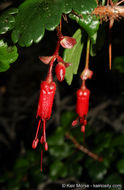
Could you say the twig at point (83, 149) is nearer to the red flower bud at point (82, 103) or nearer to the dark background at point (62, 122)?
the dark background at point (62, 122)

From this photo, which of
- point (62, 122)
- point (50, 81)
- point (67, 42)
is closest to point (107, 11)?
point (67, 42)

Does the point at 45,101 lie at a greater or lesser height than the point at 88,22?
lesser

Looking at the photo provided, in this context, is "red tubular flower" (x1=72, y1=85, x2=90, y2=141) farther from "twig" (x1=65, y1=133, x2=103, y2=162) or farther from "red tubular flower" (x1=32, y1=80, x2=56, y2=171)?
"twig" (x1=65, y1=133, x2=103, y2=162)

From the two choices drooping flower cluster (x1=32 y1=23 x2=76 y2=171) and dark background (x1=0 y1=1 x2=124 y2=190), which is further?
dark background (x1=0 y1=1 x2=124 y2=190)

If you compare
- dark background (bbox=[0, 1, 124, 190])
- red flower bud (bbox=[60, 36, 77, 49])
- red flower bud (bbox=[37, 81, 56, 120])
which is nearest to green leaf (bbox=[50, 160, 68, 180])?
dark background (bbox=[0, 1, 124, 190])

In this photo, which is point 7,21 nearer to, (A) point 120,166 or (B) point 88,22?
(B) point 88,22

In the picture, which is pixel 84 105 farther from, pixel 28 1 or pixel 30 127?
pixel 30 127

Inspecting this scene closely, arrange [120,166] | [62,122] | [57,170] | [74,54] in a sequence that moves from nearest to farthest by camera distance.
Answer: [74,54] → [120,166] → [57,170] → [62,122]
